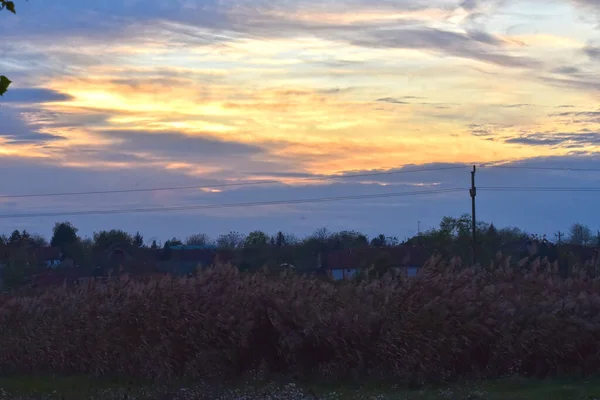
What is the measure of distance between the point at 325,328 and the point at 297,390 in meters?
2.58

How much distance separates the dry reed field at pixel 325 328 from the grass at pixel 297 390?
942 mm

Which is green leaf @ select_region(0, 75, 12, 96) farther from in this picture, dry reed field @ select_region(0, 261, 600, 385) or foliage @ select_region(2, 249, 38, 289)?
foliage @ select_region(2, 249, 38, 289)

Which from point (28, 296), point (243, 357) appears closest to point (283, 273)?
point (243, 357)

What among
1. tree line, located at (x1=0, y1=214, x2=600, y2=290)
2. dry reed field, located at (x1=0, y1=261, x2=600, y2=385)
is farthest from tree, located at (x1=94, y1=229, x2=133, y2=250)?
dry reed field, located at (x1=0, y1=261, x2=600, y2=385)

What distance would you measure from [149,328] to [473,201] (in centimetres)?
3063

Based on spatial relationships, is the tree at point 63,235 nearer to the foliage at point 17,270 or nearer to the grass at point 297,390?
the foliage at point 17,270

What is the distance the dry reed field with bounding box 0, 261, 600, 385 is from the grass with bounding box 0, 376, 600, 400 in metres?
0.94

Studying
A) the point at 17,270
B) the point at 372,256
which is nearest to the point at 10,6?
the point at 17,270

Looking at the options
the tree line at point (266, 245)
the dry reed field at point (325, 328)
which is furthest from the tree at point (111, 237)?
the dry reed field at point (325, 328)

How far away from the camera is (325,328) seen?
18703 millimetres

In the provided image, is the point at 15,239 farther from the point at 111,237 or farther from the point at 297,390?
the point at 297,390

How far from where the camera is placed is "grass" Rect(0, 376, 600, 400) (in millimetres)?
15016

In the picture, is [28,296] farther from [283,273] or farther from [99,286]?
[283,273]

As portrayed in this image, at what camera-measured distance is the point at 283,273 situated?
21328 millimetres
